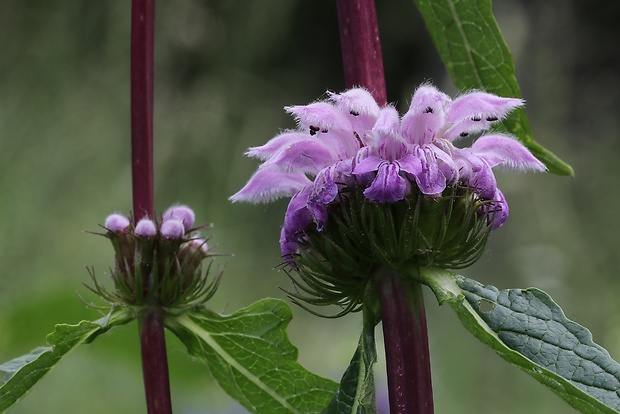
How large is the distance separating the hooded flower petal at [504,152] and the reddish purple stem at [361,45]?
0.27ft

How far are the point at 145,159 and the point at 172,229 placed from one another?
0.20ft

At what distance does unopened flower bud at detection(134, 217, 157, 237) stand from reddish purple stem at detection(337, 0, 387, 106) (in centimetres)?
21

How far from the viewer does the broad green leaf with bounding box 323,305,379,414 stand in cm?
51

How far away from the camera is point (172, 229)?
2.22ft

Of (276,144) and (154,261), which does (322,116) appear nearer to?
(276,144)

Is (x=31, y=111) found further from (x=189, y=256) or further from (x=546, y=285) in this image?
(x=189, y=256)

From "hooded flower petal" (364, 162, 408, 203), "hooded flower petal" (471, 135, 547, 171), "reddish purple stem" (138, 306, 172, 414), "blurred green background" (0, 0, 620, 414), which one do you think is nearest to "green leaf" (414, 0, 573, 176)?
"hooded flower petal" (471, 135, 547, 171)

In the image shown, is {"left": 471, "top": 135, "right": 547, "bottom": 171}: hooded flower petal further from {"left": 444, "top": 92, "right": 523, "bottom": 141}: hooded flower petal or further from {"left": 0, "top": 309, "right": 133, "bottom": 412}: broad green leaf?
{"left": 0, "top": 309, "right": 133, "bottom": 412}: broad green leaf

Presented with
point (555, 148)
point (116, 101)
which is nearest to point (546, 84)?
point (555, 148)

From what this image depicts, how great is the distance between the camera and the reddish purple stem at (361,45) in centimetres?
55

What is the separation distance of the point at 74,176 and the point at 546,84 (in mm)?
1833

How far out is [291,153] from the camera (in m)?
0.56

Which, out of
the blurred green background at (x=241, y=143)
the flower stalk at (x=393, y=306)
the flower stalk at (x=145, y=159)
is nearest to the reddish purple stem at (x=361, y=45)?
the flower stalk at (x=393, y=306)

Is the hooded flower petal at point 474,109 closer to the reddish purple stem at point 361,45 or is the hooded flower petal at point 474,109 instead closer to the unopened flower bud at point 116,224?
the reddish purple stem at point 361,45
